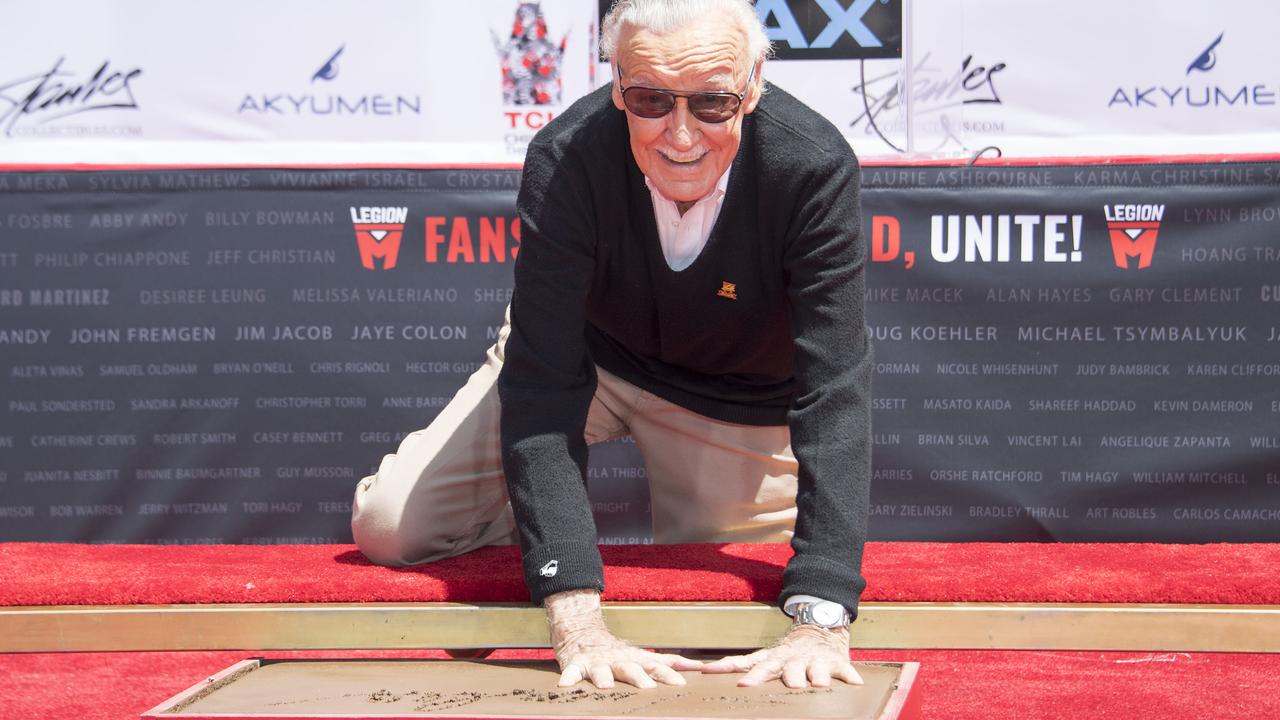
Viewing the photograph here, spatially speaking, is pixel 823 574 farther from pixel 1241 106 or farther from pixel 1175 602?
pixel 1241 106

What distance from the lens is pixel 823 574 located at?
186cm

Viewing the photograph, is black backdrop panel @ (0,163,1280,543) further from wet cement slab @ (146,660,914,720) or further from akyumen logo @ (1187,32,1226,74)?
wet cement slab @ (146,660,914,720)

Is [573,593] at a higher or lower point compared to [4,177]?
lower

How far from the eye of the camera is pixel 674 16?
1.82m

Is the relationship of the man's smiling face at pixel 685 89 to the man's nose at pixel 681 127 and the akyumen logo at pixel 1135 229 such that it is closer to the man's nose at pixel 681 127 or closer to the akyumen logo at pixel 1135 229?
the man's nose at pixel 681 127

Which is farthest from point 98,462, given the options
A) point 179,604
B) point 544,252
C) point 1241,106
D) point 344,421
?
point 1241,106

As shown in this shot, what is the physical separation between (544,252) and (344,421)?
4.72 feet

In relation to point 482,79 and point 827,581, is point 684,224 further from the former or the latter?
point 482,79

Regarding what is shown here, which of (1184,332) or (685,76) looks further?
(1184,332)

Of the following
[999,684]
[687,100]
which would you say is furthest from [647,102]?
[999,684]

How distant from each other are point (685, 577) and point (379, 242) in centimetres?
152

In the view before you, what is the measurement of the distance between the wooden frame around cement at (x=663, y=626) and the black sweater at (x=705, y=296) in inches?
5.3

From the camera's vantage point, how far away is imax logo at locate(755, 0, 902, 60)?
12.2 feet
